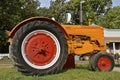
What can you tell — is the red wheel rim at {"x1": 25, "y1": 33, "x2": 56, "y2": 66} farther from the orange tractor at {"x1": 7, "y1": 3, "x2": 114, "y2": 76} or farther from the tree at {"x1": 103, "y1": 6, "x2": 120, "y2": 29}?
the tree at {"x1": 103, "y1": 6, "x2": 120, "y2": 29}

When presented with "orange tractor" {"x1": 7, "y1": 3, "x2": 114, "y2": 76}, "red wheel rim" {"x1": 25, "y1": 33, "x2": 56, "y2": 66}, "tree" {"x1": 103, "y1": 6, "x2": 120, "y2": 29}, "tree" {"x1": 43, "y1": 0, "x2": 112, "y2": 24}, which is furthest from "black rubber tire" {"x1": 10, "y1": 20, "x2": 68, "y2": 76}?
"tree" {"x1": 103, "y1": 6, "x2": 120, "y2": 29}

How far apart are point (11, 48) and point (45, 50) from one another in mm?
934

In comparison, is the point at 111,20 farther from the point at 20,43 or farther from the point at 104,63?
the point at 20,43

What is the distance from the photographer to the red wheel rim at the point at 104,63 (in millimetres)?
11664

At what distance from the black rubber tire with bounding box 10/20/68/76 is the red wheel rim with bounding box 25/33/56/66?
7.6 inches

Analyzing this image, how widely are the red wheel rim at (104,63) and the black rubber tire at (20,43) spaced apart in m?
1.60

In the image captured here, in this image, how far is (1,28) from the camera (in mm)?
45719

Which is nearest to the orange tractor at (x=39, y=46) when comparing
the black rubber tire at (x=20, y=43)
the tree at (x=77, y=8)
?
the black rubber tire at (x=20, y=43)

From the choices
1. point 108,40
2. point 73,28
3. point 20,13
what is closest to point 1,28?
point 20,13

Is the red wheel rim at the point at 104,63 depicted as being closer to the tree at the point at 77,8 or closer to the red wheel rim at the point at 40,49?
the red wheel rim at the point at 40,49

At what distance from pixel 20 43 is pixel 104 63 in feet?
10.0

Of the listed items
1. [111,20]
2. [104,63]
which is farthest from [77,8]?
[104,63]

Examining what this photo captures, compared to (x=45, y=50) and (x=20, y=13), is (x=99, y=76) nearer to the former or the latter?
(x=45, y=50)

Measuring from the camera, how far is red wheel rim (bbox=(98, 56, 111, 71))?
38.3 ft
